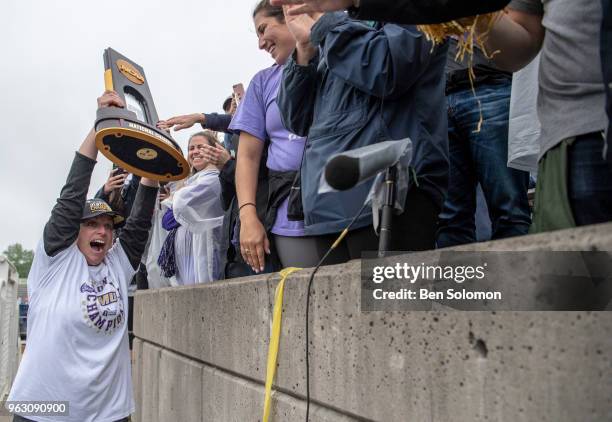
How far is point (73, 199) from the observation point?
154 inches

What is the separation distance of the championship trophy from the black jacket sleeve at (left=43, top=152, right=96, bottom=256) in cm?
30

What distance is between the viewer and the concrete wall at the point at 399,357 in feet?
3.60

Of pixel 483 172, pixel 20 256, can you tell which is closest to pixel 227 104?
pixel 483 172

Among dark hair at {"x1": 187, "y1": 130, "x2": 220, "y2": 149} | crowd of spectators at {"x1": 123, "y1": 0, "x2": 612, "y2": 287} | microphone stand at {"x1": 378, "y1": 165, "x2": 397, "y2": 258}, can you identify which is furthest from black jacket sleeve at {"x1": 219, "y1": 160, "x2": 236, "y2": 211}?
microphone stand at {"x1": 378, "y1": 165, "x2": 397, "y2": 258}

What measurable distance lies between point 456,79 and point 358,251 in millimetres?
1348

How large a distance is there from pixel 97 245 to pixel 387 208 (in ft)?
9.81

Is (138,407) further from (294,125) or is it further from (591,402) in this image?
(591,402)

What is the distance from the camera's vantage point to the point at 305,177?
227cm

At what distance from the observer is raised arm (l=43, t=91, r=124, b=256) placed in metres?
3.81

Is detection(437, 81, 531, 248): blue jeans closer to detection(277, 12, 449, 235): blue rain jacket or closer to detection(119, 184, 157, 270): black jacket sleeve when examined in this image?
detection(277, 12, 449, 235): blue rain jacket

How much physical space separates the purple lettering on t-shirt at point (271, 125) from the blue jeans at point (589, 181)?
4.98 feet

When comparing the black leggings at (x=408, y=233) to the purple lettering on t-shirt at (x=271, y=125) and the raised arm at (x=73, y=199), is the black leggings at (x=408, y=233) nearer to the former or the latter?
the purple lettering on t-shirt at (x=271, y=125)

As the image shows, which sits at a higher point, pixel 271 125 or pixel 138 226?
pixel 271 125

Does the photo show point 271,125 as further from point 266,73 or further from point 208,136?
point 208,136
